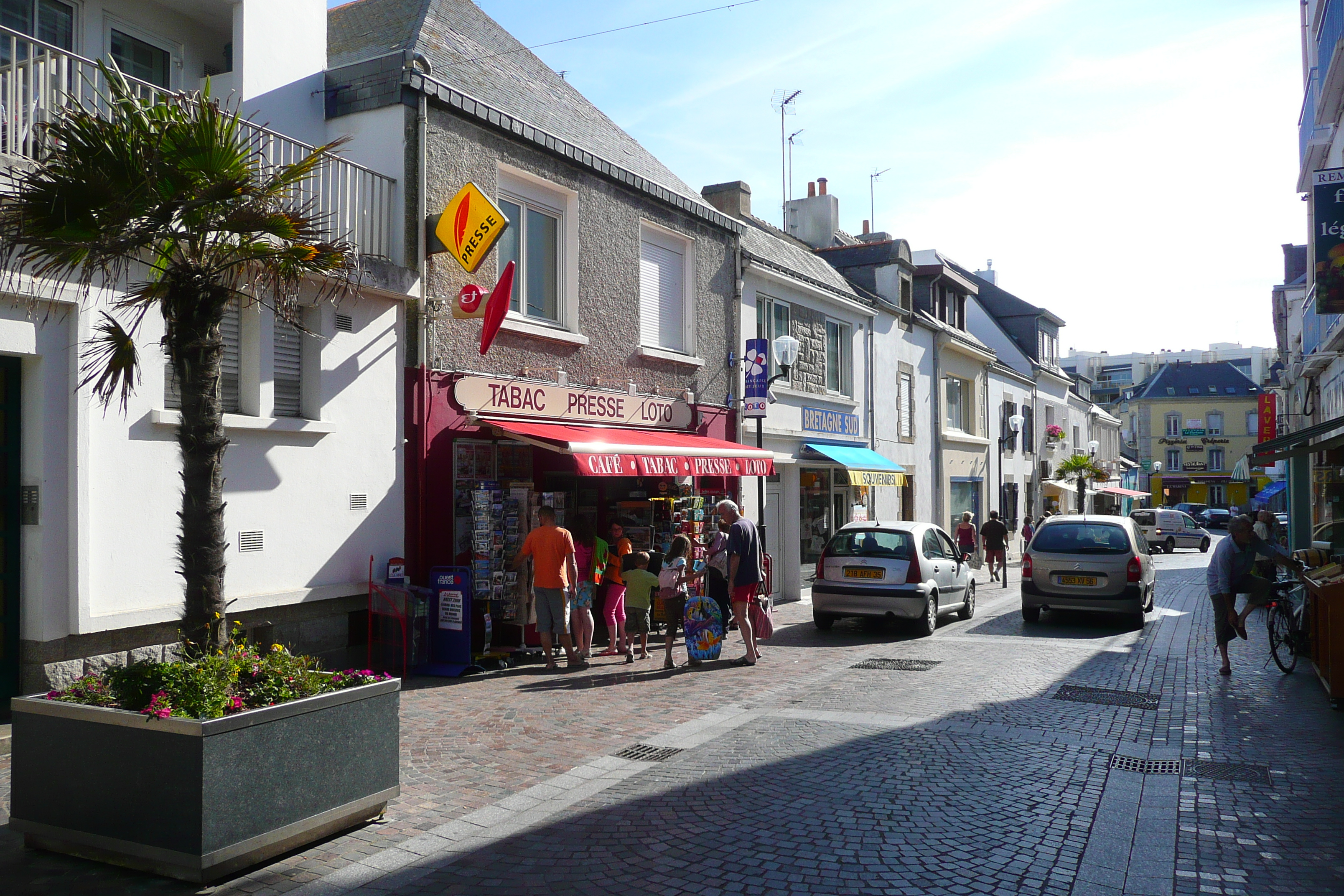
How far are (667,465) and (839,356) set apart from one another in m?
9.83

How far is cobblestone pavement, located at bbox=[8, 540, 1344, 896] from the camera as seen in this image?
4.59m

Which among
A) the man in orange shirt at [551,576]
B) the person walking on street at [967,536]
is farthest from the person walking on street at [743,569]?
the person walking on street at [967,536]

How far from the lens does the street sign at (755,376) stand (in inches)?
637

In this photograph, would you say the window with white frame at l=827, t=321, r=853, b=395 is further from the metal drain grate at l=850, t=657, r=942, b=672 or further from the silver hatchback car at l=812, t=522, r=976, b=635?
the metal drain grate at l=850, t=657, r=942, b=672

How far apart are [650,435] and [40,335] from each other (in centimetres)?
738

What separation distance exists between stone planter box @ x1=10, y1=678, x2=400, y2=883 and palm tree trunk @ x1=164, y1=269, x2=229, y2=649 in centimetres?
60

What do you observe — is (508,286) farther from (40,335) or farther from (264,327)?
(40,335)

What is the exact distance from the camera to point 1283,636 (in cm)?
1033

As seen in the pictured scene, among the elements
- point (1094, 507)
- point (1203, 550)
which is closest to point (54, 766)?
point (1203, 550)

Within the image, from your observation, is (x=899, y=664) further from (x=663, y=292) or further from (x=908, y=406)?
Answer: (x=908, y=406)

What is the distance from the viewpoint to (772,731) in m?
7.51

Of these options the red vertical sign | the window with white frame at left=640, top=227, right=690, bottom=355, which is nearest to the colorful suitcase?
the window with white frame at left=640, top=227, right=690, bottom=355

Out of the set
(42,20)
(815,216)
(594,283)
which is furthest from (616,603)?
(815,216)

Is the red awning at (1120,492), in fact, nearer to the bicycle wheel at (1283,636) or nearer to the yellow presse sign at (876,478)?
the yellow presse sign at (876,478)
